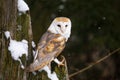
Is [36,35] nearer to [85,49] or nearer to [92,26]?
[92,26]

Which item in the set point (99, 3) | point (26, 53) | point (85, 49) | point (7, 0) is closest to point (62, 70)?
point (26, 53)

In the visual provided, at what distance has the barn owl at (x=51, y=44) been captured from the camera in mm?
3961

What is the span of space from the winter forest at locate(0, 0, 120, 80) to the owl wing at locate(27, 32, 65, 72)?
0.01 meters

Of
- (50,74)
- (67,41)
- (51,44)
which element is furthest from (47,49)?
(67,41)

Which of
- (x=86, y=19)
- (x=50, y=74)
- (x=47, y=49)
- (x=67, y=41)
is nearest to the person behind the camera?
(x=47, y=49)

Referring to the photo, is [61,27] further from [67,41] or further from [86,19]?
[67,41]

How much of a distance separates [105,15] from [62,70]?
4355mm

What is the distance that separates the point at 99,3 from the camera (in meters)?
8.77

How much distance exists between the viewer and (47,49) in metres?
4.02

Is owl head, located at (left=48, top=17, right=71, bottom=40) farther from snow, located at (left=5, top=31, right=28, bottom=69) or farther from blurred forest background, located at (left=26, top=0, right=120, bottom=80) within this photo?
blurred forest background, located at (left=26, top=0, right=120, bottom=80)

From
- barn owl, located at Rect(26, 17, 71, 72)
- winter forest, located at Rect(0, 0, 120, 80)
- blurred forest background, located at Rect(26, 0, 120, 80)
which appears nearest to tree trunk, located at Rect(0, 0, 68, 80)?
winter forest, located at Rect(0, 0, 120, 80)

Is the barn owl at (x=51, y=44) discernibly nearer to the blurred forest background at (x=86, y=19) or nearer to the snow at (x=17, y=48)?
the snow at (x=17, y=48)

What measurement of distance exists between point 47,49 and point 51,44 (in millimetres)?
56

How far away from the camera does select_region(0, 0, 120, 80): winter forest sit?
4.03 metres
